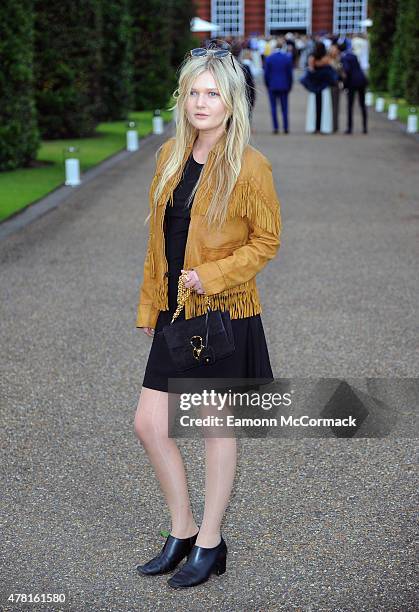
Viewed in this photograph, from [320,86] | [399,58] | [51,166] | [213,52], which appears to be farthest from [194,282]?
[399,58]

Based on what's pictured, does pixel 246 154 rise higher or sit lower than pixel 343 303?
higher

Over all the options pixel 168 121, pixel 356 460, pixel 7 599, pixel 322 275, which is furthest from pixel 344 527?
pixel 168 121

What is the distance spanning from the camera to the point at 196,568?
3.83 metres

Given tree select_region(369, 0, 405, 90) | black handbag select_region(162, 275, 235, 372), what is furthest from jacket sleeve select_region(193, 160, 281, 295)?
tree select_region(369, 0, 405, 90)

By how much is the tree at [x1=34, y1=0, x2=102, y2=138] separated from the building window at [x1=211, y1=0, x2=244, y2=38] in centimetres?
5429

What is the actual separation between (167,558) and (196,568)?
0.14 meters

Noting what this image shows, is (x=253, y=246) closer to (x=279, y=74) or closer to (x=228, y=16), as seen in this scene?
(x=279, y=74)

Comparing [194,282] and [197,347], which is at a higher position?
[194,282]

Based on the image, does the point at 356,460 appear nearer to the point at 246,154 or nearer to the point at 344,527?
the point at 344,527

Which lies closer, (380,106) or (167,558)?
(167,558)

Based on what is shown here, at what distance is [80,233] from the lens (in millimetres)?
12070

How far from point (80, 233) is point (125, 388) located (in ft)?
19.4

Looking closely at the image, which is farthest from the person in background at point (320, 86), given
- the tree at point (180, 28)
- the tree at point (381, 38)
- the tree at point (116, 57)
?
the tree at point (381, 38)

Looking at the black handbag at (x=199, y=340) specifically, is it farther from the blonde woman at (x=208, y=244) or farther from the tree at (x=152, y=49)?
the tree at (x=152, y=49)
